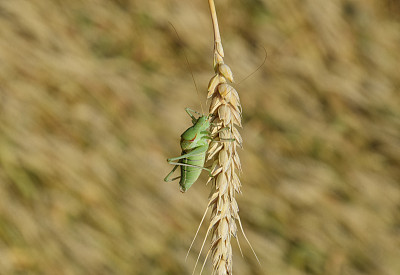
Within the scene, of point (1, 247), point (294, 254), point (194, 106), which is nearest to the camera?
point (1, 247)

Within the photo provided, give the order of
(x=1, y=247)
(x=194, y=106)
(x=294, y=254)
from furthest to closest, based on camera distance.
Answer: (x=294, y=254) → (x=194, y=106) → (x=1, y=247)

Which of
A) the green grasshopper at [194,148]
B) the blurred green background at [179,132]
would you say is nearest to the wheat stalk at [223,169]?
the green grasshopper at [194,148]

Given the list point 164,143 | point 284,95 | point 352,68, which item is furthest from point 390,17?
point 164,143

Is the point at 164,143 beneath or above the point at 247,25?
beneath

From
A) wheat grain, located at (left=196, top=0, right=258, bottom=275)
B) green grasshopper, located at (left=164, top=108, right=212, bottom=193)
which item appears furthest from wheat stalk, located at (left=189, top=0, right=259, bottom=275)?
green grasshopper, located at (left=164, top=108, right=212, bottom=193)

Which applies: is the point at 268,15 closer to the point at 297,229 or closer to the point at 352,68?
the point at 352,68

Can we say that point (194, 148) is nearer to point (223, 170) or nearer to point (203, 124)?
point (203, 124)
